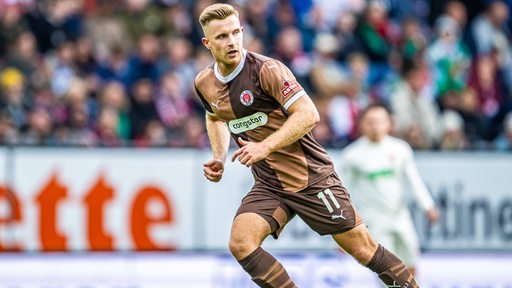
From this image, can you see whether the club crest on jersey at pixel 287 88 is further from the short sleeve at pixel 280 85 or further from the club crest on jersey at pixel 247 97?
the club crest on jersey at pixel 247 97

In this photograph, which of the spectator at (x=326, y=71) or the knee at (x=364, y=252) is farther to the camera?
the spectator at (x=326, y=71)

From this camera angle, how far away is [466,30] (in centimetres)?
1582

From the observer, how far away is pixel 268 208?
7391 mm

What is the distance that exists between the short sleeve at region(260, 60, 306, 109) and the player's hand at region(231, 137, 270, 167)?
0.40m

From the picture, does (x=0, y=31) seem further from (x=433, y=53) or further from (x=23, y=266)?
(x=433, y=53)

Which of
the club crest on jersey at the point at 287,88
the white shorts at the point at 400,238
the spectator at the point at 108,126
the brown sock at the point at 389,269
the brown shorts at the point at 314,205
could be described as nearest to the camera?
the club crest on jersey at the point at 287,88

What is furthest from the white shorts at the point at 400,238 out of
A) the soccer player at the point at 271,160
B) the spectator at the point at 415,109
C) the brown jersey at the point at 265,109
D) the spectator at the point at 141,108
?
the spectator at the point at 141,108

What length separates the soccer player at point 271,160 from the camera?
23.5 feet

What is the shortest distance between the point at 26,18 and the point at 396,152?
16.9ft

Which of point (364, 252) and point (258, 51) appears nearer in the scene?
point (364, 252)

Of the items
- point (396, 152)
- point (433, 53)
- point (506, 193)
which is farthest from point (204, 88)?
point (433, 53)

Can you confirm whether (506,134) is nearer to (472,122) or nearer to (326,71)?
(472,122)

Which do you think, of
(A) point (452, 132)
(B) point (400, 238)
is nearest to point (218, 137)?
(B) point (400, 238)

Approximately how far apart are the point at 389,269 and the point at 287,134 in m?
1.30
